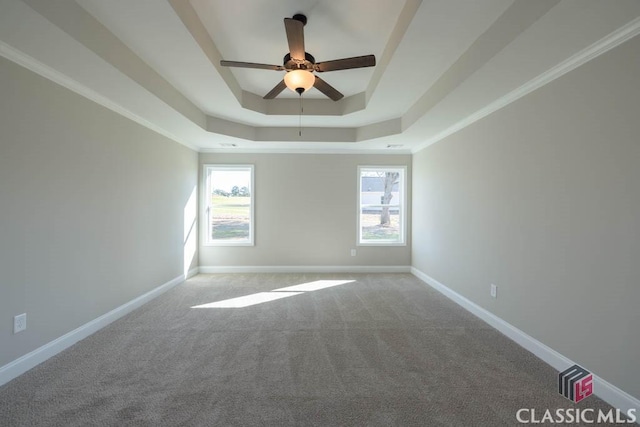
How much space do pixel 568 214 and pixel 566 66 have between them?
3.75ft

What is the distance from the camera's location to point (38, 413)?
1.74m

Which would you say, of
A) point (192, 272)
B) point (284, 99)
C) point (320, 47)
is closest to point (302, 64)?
point (320, 47)

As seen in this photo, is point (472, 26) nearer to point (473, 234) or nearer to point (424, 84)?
point (424, 84)

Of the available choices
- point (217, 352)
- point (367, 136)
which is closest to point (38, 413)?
point (217, 352)

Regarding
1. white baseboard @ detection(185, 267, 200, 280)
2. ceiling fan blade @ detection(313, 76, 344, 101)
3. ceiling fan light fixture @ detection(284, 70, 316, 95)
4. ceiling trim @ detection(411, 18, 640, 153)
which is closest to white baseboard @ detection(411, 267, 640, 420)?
ceiling trim @ detection(411, 18, 640, 153)

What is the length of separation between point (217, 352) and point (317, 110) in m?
3.40

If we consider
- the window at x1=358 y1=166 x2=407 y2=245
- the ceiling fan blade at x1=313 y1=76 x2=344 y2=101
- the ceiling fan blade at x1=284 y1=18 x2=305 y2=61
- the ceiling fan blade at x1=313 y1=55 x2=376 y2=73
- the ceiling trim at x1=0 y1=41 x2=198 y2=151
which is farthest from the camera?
the window at x1=358 y1=166 x2=407 y2=245

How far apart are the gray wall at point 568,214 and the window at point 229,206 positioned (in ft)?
12.9

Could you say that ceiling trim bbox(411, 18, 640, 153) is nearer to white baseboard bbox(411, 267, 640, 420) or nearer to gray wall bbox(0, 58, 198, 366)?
white baseboard bbox(411, 267, 640, 420)

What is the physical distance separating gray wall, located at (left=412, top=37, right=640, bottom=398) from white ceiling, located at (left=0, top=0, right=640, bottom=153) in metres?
0.25

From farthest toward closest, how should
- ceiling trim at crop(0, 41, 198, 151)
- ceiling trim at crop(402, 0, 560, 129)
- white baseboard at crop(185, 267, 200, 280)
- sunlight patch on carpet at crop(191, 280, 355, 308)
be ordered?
1. white baseboard at crop(185, 267, 200, 280)
2. sunlight patch on carpet at crop(191, 280, 355, 308)
3. ceiling trim at crop(0, 41, 198, 151)
4. ceiling trim at crop(402, 0, 560, 129)

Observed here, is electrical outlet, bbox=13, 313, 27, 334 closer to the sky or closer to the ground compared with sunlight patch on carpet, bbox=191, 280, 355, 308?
closer to the sky

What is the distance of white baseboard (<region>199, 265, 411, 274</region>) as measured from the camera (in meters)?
5.47

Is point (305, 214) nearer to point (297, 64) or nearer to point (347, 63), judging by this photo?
point (297, 64)
